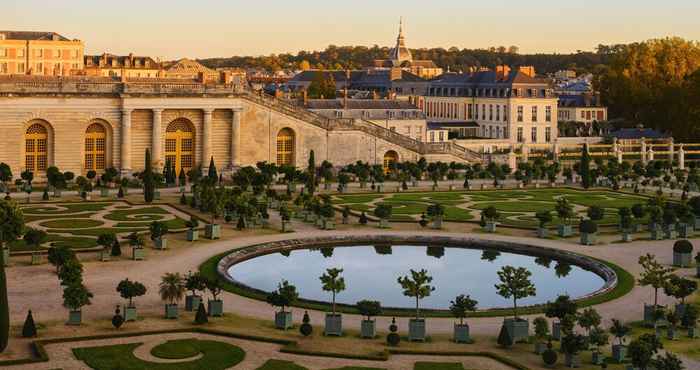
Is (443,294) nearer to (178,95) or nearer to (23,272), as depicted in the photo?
(23,272)

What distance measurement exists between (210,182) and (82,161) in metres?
16.5

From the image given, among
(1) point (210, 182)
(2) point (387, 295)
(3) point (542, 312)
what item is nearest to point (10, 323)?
(2) point (387, 295)

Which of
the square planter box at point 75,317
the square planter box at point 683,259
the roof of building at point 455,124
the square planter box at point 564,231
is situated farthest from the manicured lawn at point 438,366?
the roof of building at point 455,124

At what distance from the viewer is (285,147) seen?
89.6m

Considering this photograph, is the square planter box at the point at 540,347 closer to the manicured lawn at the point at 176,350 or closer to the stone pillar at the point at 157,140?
the manicured lawn at the point at 176,350

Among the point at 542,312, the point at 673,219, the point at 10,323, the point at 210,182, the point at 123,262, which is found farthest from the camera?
the point at 210,182

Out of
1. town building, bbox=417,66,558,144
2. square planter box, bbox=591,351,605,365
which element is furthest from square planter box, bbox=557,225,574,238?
town building, bbox=417,66,558,144

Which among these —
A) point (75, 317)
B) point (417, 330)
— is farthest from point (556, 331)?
point (75, 317)

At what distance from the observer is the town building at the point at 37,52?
148250 mm

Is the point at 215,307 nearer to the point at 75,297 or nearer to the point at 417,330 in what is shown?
the point at 75,297

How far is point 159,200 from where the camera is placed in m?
70.5

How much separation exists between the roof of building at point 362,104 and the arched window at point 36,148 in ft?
95.4

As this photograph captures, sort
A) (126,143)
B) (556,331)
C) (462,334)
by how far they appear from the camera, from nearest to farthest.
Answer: (462,334) → (556,331) → (126,143)

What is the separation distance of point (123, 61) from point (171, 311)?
121 metres
